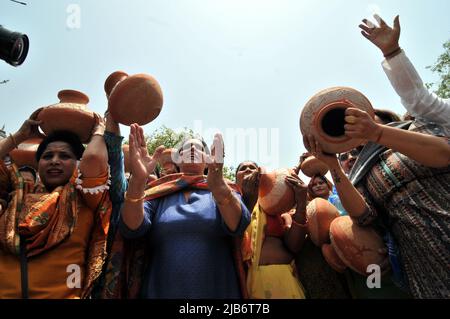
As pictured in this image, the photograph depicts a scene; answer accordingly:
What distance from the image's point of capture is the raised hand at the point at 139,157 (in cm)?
211

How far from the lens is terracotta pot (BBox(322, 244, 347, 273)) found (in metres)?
2.40

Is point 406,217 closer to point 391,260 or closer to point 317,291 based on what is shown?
point 391,260

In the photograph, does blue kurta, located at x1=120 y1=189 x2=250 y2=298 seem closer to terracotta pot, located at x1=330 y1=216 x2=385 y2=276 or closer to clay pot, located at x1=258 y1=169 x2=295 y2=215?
clay pot, located at x1=258 y1=169 x2=295 y2=215

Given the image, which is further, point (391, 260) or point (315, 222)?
point (315, 222)

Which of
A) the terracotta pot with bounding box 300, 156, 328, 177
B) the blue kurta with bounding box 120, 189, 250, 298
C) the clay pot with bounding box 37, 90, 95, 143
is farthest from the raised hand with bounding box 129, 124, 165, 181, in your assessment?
the terracotta pot with bounding box 300, 156, 328, 177

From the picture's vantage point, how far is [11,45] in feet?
8.57

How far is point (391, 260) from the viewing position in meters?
2.12

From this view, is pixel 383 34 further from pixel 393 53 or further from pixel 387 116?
pixel 387 116

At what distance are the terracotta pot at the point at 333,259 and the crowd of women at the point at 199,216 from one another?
20cm

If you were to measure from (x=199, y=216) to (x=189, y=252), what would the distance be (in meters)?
0.23

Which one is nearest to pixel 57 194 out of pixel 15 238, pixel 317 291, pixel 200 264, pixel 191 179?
pixel 15 238

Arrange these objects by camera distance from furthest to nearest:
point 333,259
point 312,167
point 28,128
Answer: point 312,167
point 28,128
point 333,259

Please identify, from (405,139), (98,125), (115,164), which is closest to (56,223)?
(115,164)

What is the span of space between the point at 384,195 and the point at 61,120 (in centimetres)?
224
